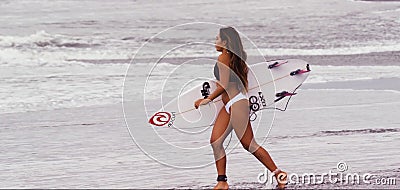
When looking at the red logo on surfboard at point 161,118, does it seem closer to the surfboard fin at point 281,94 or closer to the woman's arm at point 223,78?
the woman's arm at point 223,78

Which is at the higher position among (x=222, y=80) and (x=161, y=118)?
(x=222, y=80)

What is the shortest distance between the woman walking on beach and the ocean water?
36 cm

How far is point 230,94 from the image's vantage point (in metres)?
4.59

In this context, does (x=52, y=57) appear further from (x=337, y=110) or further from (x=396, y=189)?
(x=396, y=189)

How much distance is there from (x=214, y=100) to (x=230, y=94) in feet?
0.51

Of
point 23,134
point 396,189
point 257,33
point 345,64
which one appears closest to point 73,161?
point 23,134

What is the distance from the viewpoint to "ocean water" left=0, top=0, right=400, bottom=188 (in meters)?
5.77

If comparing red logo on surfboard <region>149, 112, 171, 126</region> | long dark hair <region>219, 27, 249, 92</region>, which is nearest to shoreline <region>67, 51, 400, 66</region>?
red logo on surfboard <region>149, 112, 171, 126</region>

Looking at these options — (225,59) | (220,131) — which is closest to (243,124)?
(220,131)

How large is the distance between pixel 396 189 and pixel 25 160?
288 centimetres

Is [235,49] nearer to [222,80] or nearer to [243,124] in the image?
[222,80]

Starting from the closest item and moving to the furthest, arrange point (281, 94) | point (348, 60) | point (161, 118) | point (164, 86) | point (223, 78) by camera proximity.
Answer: point (223, 78)
point (161, 118)
point (281, 94)
point (164, 86)
point (348, 60)

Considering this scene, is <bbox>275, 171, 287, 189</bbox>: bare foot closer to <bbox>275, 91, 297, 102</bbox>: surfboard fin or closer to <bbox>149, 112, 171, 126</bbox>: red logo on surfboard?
<bbox>275, 91, 297, 102</bbox>: surfboard fin

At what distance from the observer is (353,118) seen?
819cm
